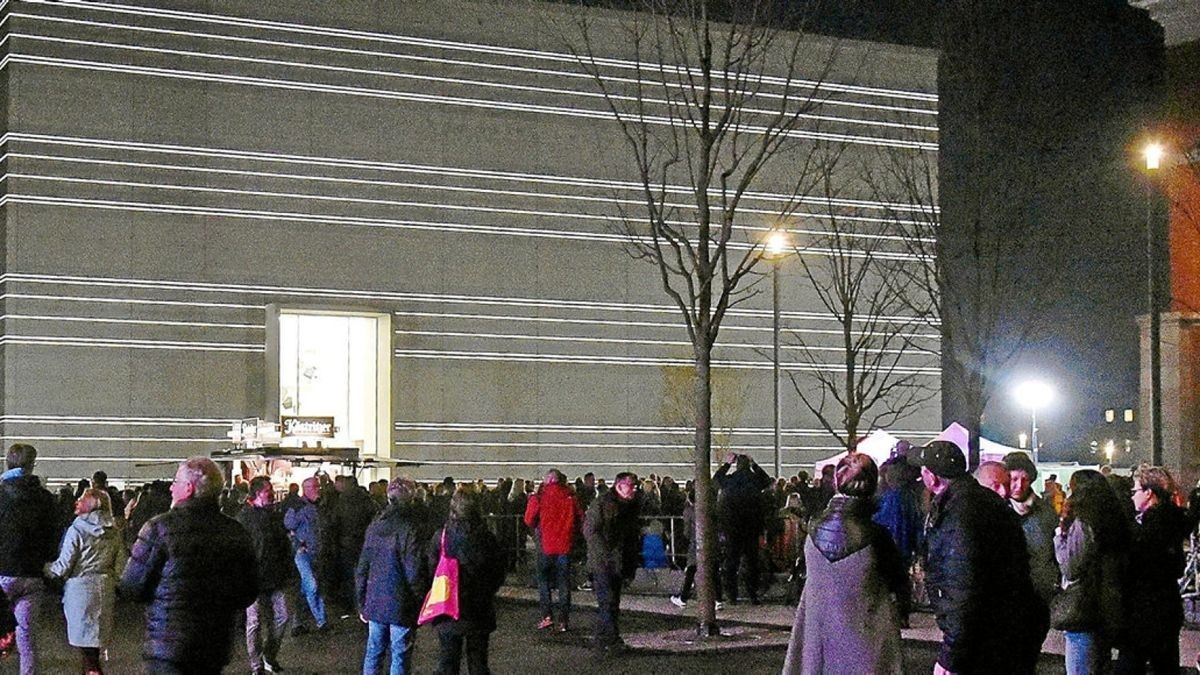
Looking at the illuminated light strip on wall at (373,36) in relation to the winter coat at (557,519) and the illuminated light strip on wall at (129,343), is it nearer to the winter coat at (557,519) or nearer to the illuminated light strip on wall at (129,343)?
the illuminated light strip on wall at (129,343)

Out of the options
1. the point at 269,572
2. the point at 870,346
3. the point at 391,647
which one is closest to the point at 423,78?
the point at 870,346

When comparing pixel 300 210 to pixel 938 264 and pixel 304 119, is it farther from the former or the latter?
pixel 938 264

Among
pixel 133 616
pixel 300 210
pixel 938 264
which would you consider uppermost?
pixel 300 210

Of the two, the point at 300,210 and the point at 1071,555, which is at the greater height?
the point at 300,210

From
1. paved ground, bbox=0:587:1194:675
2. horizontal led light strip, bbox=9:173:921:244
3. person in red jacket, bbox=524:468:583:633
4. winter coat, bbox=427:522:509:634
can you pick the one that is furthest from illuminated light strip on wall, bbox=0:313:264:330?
winter coat, bbox=427:522:509:634

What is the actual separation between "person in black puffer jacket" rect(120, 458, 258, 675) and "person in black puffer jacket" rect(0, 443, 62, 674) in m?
4.40

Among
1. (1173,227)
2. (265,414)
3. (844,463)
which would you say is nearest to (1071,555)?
(844,463)

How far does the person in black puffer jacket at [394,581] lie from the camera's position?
12758 millimetres

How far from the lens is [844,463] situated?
877 cm

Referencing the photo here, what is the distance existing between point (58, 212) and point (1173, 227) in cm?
2616

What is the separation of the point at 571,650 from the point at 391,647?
5.91m

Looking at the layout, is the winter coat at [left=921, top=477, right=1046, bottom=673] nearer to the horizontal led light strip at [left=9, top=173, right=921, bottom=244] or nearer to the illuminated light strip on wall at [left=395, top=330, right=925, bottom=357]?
the horizontal led light strip at [left=9, top=173, right=921, bottom=244]

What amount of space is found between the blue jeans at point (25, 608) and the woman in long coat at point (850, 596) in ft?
23.1

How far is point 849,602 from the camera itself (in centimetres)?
854
